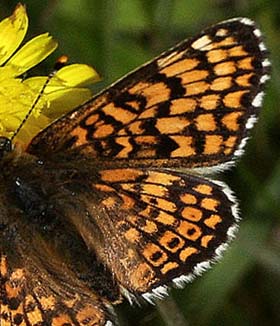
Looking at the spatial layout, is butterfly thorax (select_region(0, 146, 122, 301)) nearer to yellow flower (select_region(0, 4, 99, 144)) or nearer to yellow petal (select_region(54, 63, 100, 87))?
yellow flower (select_region(0, 4, 99, 144))

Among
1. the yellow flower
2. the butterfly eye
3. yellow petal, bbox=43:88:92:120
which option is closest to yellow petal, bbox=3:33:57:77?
the yellow flower

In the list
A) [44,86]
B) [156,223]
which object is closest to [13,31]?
[44,86]

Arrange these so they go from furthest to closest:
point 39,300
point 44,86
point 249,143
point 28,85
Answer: point 249,143
point 28,85
point 44,86
point 39,300

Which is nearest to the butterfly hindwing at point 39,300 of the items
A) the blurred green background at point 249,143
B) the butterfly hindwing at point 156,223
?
the butterfly hindwing at point 156,223

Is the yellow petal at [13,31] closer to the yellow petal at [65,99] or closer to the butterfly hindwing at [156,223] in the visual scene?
the yellow petal at [65,99]

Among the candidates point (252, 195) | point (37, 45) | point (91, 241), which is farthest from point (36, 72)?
point (91, 241)

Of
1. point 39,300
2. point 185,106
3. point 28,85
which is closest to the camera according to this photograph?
point 39,300

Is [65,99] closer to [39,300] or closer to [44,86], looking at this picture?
[44,86]

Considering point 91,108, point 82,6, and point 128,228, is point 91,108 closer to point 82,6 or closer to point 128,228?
point 128,228
